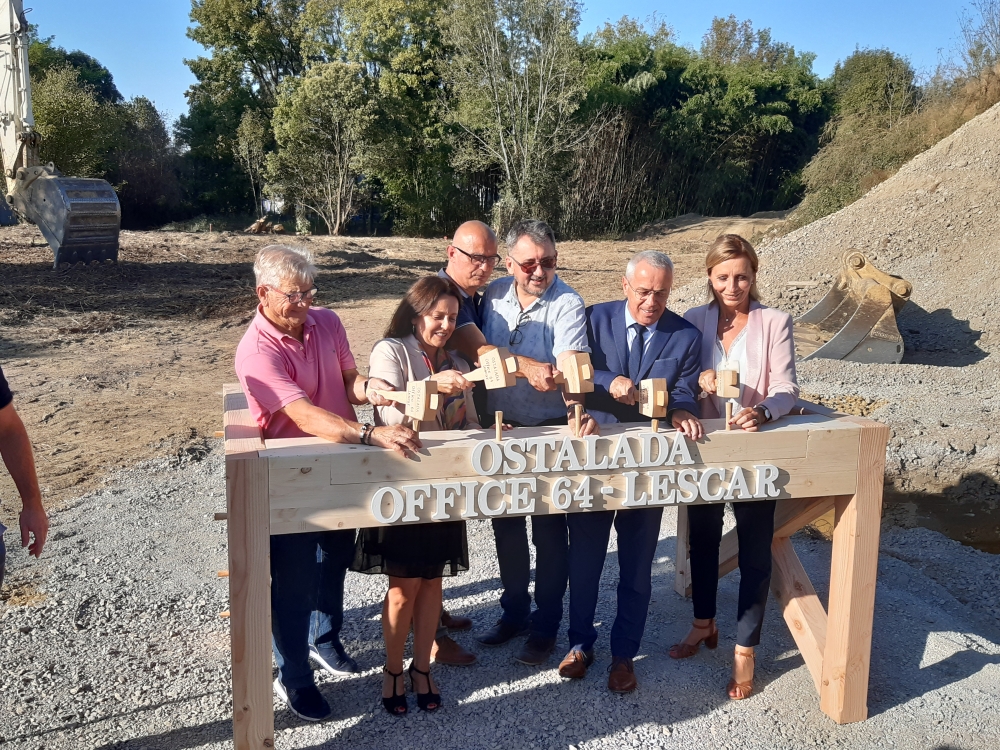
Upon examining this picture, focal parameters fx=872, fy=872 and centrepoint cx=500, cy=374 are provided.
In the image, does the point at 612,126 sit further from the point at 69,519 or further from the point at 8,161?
the point at 69,519

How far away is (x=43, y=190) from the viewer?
14.1 metres

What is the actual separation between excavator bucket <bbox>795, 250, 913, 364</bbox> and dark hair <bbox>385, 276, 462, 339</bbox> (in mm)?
6781

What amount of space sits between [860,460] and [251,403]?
2131mm

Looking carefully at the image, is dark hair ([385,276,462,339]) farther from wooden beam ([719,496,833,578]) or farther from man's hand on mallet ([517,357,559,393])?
wooden beam ([719,496,833,578])

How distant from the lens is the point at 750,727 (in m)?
3.12

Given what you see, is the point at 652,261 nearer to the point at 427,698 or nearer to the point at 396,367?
the point at 396,367

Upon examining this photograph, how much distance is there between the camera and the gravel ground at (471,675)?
3.05 m

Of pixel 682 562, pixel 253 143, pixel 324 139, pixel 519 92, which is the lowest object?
pixel 682 562

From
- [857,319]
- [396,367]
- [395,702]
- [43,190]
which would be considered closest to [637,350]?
[396,367]

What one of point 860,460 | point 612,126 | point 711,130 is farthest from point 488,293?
point 711,130

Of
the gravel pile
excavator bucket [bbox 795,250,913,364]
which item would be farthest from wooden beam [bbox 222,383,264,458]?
excavator bucket [bbox 795,250,913,364]

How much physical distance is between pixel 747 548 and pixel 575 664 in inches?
31.4

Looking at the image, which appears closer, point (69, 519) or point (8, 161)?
point (69, 519)

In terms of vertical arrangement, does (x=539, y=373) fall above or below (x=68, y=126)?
below
